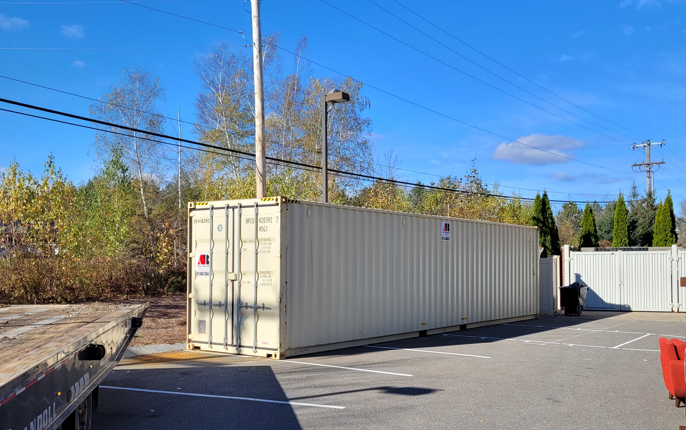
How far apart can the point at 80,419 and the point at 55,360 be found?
6.39 feet

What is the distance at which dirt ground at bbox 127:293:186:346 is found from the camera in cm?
1284

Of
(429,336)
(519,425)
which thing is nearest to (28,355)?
(519,425)

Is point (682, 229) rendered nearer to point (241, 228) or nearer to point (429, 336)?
point (429, 336)

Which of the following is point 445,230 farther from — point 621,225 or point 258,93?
point 621,225

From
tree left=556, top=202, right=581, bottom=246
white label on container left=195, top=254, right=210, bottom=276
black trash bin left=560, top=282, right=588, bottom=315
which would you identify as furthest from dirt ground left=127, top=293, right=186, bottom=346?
tree left=556, top=202, right=581, bottom=246

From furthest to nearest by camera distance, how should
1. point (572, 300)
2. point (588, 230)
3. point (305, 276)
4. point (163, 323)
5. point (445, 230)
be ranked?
point (588, 230) < point (572, 300) < point (445, 230) < point (163, 323) < point (305, 276)

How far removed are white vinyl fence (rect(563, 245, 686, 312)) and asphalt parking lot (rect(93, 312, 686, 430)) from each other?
39.8ft

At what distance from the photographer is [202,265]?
11812 millimetres

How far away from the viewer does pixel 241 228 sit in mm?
11383

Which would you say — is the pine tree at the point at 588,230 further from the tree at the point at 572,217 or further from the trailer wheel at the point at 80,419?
the trailer wheel at the point at 80,419

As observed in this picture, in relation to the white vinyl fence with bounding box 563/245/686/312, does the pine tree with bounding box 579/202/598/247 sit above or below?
above

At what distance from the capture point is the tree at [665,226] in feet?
110

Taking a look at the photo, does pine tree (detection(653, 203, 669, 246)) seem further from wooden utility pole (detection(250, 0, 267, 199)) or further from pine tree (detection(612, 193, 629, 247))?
wooden utility pole (detection(250, 0, 267, 199))

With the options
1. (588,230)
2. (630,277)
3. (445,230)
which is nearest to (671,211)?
(588,230)
